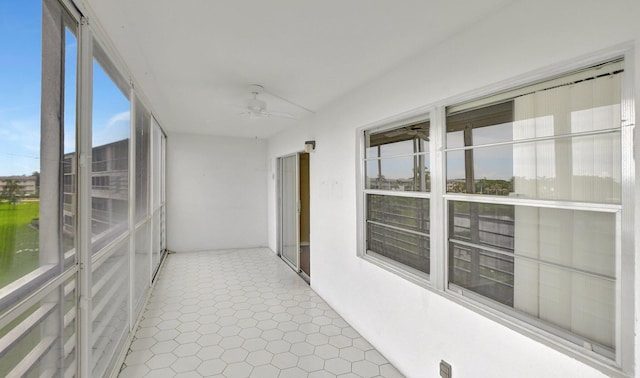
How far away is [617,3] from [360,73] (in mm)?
1642

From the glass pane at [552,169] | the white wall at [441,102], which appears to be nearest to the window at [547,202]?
the glass pane at [552,169]

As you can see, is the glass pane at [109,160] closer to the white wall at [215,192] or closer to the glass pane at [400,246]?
the glass pane at [400,246]

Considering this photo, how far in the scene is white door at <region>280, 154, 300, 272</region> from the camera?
4926 millimetres

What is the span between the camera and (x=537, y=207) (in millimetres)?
1497

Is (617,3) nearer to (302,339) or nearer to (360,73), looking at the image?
(360,73)

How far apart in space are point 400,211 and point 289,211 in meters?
3.25

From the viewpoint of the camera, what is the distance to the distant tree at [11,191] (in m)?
0.99

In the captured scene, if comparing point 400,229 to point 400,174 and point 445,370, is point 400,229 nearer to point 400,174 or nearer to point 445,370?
point 400,174

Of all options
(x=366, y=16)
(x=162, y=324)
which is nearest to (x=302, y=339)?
(x=162, y=324)

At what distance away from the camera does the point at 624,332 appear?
1.17m

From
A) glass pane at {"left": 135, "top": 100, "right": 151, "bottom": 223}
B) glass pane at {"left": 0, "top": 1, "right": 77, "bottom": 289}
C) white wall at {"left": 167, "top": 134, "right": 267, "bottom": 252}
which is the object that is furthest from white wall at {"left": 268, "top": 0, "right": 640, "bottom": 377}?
white wall at {"left": 167, "top": 134, "right": 267, "bottom": 252}

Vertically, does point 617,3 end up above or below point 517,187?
above

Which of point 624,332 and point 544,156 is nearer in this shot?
point 624,332

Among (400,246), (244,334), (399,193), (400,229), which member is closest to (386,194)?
(399,193)
